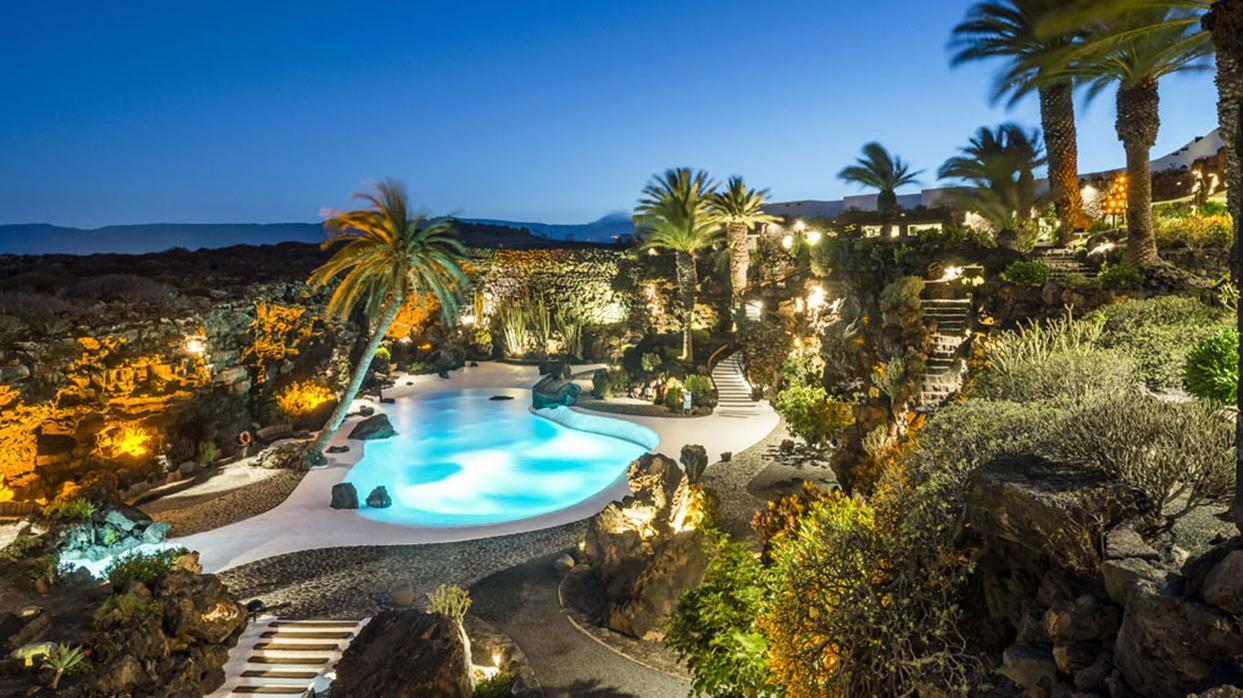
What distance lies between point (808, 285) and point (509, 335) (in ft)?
54.0

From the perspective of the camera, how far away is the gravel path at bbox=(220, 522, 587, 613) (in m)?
9.63

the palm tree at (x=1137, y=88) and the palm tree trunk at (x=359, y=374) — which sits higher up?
the palm tree at (x=1137, y=88)

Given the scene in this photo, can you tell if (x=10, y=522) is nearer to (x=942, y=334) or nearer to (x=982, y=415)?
(x=982, y=415)

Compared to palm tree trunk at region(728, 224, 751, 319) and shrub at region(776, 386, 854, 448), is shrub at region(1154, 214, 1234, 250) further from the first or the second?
palm tree trunk at region(728, 224, 751, 319)

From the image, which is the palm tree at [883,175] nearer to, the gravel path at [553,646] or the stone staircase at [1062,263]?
the stone staircase at [1062,263]

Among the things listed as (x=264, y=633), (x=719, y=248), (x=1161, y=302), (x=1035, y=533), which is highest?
(x=719, y=248)

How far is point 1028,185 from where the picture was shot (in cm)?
2389

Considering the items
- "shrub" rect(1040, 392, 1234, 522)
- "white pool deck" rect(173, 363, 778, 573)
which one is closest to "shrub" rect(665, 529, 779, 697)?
"shrub" rect(1040, 392, 1234, 522)

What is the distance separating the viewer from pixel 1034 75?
1591 centimetres

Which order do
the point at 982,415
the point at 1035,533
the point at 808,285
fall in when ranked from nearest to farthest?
the point at 1035,533 → the point at 982,415 → the point at 808,285

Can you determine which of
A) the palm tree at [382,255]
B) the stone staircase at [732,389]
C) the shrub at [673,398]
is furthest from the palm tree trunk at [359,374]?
the stone staircase at [732,389]

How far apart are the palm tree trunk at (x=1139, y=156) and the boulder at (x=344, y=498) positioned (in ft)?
58.9

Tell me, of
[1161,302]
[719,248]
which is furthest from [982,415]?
[719,248]

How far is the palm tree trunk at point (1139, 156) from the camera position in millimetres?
14008
